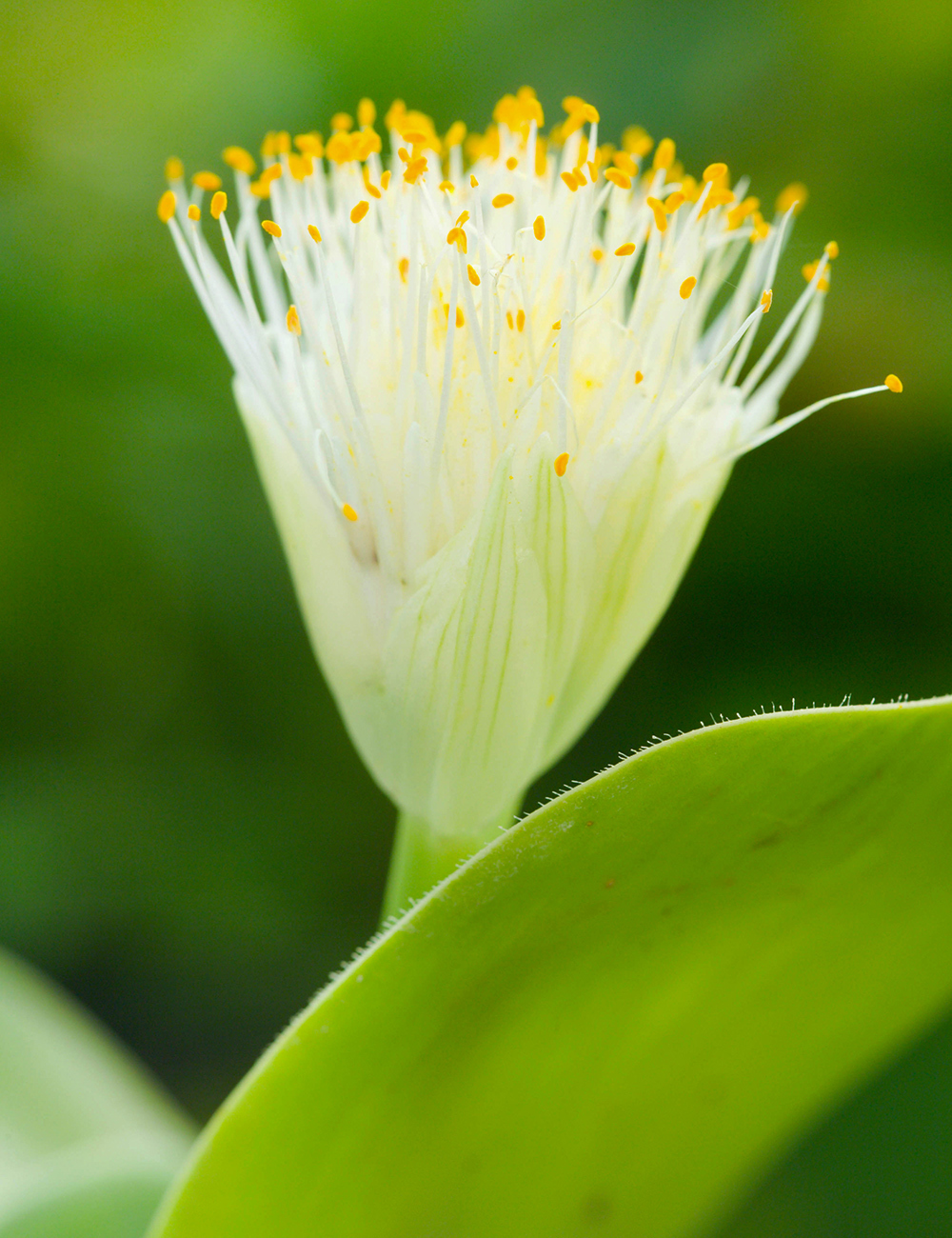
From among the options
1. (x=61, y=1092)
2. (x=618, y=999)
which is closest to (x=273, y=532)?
(x=61, y=1092)

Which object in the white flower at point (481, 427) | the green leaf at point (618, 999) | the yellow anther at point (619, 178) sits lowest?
the green leaf at point (618, 999)

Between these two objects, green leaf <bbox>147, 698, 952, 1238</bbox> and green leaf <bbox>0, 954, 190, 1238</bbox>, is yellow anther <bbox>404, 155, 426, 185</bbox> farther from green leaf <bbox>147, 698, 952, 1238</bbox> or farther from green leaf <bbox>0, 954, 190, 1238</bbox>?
green leaf <bbox>0, 954, 190, 1238</bbox>

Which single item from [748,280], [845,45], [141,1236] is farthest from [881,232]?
[141,1236]

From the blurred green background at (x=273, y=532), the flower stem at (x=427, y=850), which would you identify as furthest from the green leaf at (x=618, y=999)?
A: the blurred green background at (x=273, y=532)

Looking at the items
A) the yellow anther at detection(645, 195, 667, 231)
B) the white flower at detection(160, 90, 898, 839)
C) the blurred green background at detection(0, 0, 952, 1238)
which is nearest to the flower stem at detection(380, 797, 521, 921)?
the white flower at detection(160, 90, 898, 839)

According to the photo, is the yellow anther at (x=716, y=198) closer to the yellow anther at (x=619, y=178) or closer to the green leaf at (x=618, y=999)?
the yellow anther at (x=619, y=178)

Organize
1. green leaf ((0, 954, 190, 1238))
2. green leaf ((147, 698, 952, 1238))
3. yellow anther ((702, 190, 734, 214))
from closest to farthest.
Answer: green leaf ((147, 698, 952, 1238)), yellow anther ((702, 190, 734, 214)), green leaf ((0, 954, 190, 1238))
